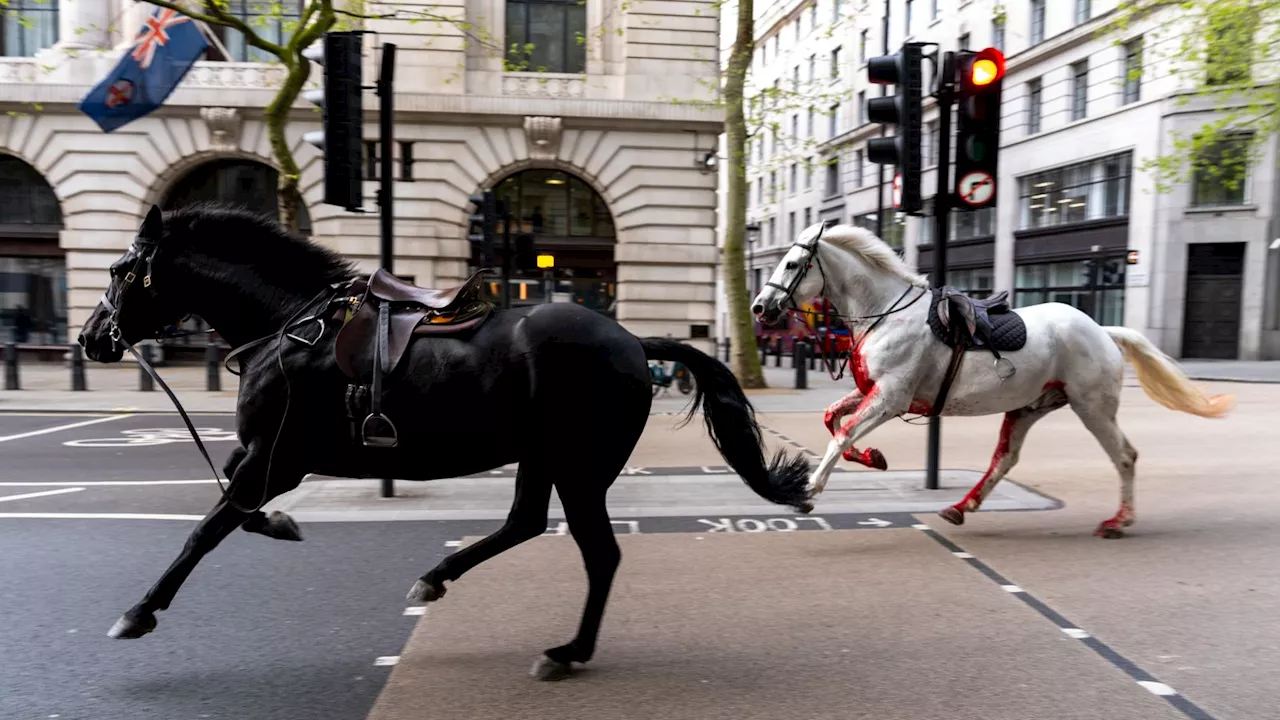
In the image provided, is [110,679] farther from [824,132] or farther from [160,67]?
[824,132]

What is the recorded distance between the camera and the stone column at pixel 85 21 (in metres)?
21.5

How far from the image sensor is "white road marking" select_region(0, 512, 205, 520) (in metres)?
6.23

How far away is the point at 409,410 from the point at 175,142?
2244cm

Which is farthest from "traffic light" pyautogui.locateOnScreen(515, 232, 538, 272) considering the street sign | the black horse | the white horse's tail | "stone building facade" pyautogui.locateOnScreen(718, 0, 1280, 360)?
the black horse

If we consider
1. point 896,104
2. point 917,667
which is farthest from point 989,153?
point 917,667

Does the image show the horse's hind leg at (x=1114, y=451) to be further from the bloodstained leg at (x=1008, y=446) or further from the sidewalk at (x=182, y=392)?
the sidewalk at (x=182, y=392)

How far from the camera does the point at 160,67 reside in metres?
17.8

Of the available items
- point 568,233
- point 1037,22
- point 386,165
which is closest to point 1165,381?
point 386,165

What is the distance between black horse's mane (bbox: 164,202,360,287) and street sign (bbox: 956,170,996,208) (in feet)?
17.2

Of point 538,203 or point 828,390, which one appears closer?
point 828,390

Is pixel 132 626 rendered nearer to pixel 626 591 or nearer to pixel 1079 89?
pixel 626 591

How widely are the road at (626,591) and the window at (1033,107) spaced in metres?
28.1

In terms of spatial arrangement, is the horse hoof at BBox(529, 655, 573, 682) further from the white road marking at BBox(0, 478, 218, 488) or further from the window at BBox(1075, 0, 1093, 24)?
the window at BBox(1075, 0, 1093, 24)

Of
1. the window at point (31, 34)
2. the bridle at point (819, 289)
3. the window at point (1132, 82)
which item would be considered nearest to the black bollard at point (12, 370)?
the window at point (31, 34)
